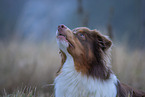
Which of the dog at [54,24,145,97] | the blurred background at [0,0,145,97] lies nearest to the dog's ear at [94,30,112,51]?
the dog at [54,24,145,97]

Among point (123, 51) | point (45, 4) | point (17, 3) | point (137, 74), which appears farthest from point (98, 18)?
point (137, 74)

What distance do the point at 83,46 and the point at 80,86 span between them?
0.65 metres

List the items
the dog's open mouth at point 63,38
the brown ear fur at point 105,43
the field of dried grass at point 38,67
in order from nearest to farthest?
the dog's open mouth at point 63,38, the brown ear fur at point 105,43, the field of dried grass at point 38,67

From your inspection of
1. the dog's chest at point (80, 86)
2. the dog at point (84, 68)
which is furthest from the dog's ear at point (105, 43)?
the dog's chest at point (80, 86)

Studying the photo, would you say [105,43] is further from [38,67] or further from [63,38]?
[38,67]

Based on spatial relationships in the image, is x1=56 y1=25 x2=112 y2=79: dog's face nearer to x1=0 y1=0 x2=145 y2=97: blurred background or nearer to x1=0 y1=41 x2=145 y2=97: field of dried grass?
x1=0 y1=0 x2=145 y2=97: blurred background

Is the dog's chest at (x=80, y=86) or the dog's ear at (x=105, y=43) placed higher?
the dog's ear at (x=105, y=43)

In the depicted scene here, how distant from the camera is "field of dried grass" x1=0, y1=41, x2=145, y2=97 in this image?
6.02 metres

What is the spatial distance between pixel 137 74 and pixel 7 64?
12.5 ft

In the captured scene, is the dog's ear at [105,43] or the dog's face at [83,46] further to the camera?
the dog's ear at [105,43]

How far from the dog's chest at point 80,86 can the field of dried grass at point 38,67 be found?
2242 millimetres

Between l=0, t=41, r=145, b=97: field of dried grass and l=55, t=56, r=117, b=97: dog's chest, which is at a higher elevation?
l=0, t=41, r=145, b=97: field of dried grass

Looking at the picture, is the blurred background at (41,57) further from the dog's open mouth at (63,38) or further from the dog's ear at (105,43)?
the dog's open mouth at (63,38)

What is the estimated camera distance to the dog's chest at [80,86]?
3.47 metres
